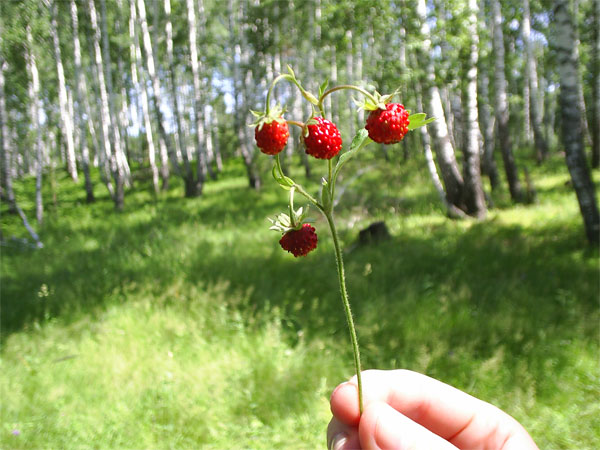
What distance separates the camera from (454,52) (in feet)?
23.1

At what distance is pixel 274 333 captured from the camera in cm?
361

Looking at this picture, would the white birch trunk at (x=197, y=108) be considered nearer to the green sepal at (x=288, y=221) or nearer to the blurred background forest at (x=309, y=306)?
the blurred background forest at (x=309, y=306)

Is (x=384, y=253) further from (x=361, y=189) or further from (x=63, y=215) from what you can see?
(x=63, y=215)

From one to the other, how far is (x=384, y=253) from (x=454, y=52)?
424 centimetres

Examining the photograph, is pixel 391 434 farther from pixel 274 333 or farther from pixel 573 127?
pixel 573 127

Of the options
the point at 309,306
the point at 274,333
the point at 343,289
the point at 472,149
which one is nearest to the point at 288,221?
the point at 343,289

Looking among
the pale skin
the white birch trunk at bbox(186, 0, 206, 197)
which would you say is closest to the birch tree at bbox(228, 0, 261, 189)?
the white birch trunk at bbox(186, 0, 206, 197)

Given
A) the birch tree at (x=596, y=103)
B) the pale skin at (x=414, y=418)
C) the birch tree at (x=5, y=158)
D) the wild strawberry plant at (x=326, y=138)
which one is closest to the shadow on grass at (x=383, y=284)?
the pale skin at (x=414, y=418)

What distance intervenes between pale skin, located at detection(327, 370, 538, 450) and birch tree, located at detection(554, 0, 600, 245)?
15.9 feet

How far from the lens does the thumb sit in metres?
0.99

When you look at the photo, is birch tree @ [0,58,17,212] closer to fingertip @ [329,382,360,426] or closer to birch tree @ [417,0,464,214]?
birch tree @ [417,0,464,214]

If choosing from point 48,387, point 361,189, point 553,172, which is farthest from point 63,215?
point 553,172

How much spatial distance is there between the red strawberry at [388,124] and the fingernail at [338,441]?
32.9 inches

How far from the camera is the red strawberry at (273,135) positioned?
2.72 ft
